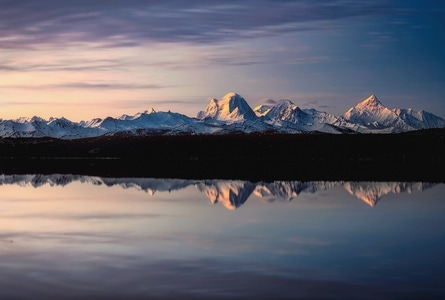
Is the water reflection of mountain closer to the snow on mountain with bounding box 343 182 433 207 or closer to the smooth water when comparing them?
the snow on mountain with bounding box 343 182 433 207

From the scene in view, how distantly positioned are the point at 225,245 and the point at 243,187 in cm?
3121

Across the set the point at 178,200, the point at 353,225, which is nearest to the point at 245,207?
the point at 178,200

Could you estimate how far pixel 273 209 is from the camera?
44.2m

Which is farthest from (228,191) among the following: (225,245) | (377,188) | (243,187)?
(225,245)

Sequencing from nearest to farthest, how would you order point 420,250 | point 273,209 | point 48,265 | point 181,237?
1. point 48,265
2. point 420,250
3. point 181,237
4. point 273,209

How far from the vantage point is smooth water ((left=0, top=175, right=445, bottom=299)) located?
866 inches

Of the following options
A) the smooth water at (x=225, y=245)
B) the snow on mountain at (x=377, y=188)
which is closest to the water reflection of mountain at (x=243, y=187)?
the snow on mountain at (x=377, y=188)

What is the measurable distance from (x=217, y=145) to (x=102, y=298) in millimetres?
135750

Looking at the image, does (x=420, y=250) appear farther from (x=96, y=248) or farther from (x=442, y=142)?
(x=442, y=142)

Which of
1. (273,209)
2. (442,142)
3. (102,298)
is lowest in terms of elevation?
(102,298)

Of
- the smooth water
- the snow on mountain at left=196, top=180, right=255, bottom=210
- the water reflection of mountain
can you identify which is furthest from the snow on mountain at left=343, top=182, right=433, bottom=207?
the snow on mountain at left=196, top=180, right=255, bottom=210

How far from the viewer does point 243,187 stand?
2414 inches

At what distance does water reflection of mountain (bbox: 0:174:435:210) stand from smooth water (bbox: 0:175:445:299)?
1.36 ft

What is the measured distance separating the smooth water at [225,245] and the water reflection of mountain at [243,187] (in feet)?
1.36
